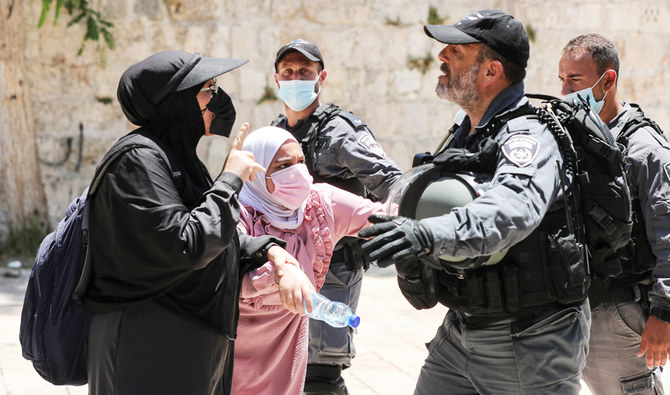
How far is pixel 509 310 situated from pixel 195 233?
3.42 feet

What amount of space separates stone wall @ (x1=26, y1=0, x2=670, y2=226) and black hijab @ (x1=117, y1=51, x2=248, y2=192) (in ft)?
20.6

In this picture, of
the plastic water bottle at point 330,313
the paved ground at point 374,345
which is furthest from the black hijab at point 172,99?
the paved ground at point 374,345

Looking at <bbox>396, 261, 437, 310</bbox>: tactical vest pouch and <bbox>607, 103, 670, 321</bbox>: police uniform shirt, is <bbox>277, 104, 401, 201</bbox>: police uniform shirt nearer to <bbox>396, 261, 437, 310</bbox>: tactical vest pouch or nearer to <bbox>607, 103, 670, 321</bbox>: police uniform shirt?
<bbox>607, 103, 670, 321</bbox>: police uniform shirt

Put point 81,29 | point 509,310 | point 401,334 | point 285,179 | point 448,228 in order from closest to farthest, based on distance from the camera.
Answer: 1. point 448,228
2. point 509,310
3. point 285,179
4. point 401,334
5. point 81,29

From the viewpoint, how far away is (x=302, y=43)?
17.3 feet

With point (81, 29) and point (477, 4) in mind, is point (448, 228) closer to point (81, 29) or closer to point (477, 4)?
point (81, 29)

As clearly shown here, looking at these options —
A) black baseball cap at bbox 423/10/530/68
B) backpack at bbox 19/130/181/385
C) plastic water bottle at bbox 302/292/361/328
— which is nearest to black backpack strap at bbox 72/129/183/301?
backpack at bbox 19/130/181/385

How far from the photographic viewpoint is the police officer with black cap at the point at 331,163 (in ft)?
14.7

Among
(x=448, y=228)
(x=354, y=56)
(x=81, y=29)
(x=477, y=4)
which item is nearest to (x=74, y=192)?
(x=81, y=29)

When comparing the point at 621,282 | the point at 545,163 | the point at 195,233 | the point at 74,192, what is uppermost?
the point at 545,163

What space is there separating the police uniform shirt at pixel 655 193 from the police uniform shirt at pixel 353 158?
121 cm

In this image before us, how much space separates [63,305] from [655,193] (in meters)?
2.24

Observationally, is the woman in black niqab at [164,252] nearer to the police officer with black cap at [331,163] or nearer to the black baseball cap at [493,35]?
the black baseball cap at [493,35]

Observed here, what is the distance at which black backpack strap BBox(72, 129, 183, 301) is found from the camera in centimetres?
283
